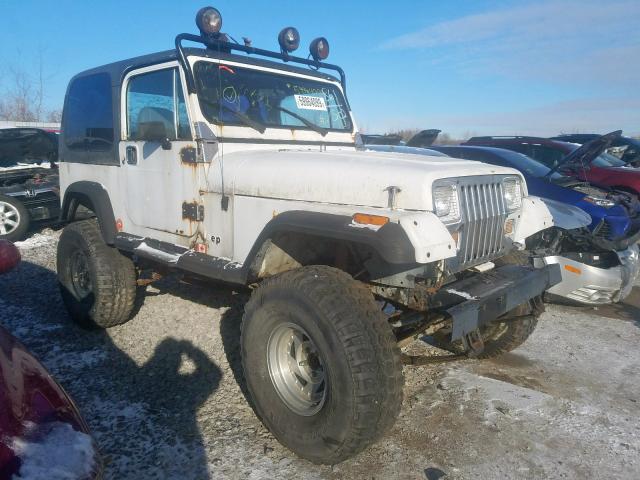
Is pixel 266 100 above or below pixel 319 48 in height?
below

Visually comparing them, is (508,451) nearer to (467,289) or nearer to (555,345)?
(467,289)

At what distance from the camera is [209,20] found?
11.0 feet

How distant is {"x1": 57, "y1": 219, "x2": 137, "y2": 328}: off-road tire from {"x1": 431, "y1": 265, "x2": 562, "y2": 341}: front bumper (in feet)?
9.26

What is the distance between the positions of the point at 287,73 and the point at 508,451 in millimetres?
3166

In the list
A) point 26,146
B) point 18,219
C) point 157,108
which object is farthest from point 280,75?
point 26,146

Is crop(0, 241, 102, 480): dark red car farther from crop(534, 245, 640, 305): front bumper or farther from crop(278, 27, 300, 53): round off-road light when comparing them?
crop(534, 245, 640, 305): front bumper

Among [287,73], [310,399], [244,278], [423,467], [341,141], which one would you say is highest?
[287,73]

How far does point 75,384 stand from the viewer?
342cm

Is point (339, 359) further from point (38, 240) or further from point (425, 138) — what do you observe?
point (425, 138)

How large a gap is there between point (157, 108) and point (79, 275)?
190 centimetres

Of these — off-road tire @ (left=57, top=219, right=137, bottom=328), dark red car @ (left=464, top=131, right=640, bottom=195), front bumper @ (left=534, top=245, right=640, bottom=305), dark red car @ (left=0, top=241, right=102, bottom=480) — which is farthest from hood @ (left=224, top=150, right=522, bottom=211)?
dark red car @ (left=464, top=131, right=640, bottom=195)

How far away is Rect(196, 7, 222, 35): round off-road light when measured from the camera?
3328mm

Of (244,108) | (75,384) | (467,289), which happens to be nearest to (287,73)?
(244,108)

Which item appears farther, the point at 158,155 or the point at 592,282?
the point at 592,282
